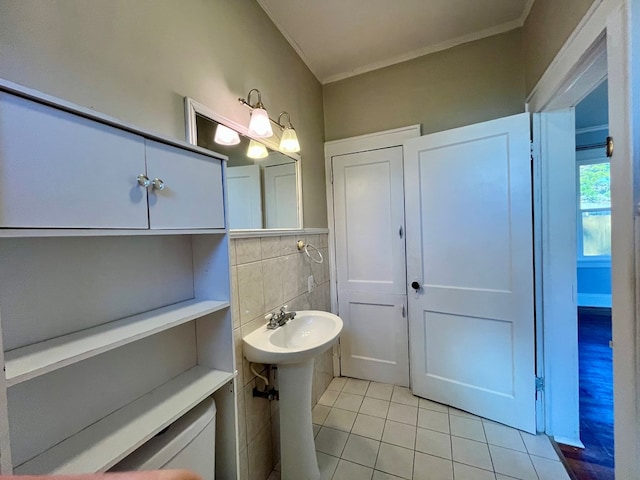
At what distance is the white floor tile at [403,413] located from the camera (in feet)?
5.96

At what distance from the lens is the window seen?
12.5ft

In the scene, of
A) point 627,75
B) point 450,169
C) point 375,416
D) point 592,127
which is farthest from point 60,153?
point 592,127

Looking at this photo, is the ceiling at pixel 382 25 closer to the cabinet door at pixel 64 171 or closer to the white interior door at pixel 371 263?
the white interior door at pixel 371 263

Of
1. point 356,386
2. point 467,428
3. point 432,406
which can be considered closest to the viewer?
point 467,428

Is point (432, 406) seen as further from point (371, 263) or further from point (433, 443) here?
point (371, 263)

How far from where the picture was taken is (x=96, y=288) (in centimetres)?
76

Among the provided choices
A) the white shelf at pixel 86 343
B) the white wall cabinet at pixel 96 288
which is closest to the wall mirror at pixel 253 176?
the white wall cabinet at pixel 96 288

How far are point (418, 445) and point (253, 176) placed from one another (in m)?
1.86

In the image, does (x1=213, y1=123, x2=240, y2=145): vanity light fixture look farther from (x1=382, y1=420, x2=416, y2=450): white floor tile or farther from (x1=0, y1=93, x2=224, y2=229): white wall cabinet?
(x1=382, y1=420, x2=416, y2=450): white floor tile

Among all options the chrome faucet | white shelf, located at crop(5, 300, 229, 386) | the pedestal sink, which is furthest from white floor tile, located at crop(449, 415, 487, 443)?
white shelf, located at crop(5, 300, 229, 386)

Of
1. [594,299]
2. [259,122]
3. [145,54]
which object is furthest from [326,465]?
[594,299]

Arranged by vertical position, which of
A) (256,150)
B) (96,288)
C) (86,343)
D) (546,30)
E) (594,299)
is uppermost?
(546,30)

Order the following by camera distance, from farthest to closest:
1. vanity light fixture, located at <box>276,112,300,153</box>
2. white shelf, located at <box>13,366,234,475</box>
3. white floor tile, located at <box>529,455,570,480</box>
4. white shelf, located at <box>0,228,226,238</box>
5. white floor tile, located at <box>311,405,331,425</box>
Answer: white floor tile, located at <box>311,405,331,425</box>
vanity light fixture, located at <box>276,112,300,153</box>
white floor tile, located at <box>529,455,570,480</box>
white shelf, located at <box>13,366,234,475</box>
white shelf, located at <box>0,228,226,238</box>

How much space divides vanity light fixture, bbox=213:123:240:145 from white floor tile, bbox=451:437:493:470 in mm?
2093
